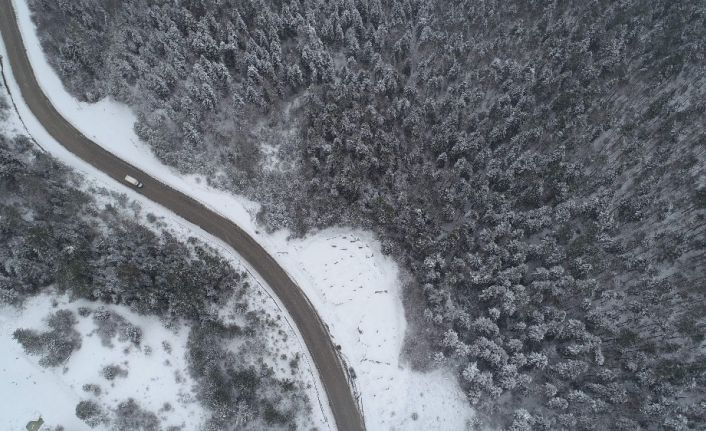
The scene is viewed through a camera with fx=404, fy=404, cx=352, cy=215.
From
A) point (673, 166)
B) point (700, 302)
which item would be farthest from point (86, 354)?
point (673, 166)

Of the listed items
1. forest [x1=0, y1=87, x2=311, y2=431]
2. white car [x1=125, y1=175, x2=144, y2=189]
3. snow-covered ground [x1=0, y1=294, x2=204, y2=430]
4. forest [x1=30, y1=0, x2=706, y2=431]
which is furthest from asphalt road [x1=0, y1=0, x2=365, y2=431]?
snow-covered ground [x1=0, y1=294, x2=204, y2=430]

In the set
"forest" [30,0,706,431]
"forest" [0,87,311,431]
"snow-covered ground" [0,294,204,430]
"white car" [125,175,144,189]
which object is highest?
"forest" [30,0,706,431]

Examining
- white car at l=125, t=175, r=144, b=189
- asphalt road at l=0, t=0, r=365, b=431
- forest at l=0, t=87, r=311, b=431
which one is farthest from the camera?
white car at l=125, t=175, r=144, b=189

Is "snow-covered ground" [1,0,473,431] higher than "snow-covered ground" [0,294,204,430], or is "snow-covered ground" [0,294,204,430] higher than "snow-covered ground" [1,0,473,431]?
"snow-covered ground" [1,0,473,431]

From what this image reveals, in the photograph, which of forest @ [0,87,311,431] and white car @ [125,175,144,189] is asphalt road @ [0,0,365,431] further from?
forest @ [0,87,311,431]

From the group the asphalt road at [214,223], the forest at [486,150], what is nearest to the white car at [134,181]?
the asphalt road at [214,223]

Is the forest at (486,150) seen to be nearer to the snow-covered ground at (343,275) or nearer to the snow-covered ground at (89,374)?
the snow-covered ground at (343,275)

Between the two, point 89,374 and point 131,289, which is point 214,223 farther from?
point 89,374
